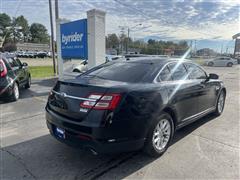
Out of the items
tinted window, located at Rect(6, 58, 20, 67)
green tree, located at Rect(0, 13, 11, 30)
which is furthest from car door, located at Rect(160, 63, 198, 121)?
green tree, located at Rect(0, 13, 11, 30)

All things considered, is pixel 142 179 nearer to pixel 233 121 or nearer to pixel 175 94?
pixel 175 94

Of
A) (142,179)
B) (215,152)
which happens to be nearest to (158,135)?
(142,179)

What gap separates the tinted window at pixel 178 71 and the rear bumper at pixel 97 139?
1.49m

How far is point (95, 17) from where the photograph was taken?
371 inches

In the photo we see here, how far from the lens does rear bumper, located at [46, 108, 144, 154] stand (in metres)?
2.81

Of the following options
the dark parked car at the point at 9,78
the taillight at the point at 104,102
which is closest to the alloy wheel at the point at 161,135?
the taillight at the point at 104,102

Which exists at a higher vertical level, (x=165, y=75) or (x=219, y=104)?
(x=165, y=75)

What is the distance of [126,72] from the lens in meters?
3.69

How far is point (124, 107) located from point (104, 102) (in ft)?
0.90

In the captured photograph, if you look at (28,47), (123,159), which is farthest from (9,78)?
(28,47)

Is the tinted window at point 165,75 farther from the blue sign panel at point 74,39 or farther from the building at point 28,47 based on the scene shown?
the building at point 28,47

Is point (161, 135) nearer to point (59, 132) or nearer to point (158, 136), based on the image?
point (158, 136)

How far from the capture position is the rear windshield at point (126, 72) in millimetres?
3447

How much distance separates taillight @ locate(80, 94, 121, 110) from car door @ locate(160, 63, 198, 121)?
1.09 m
